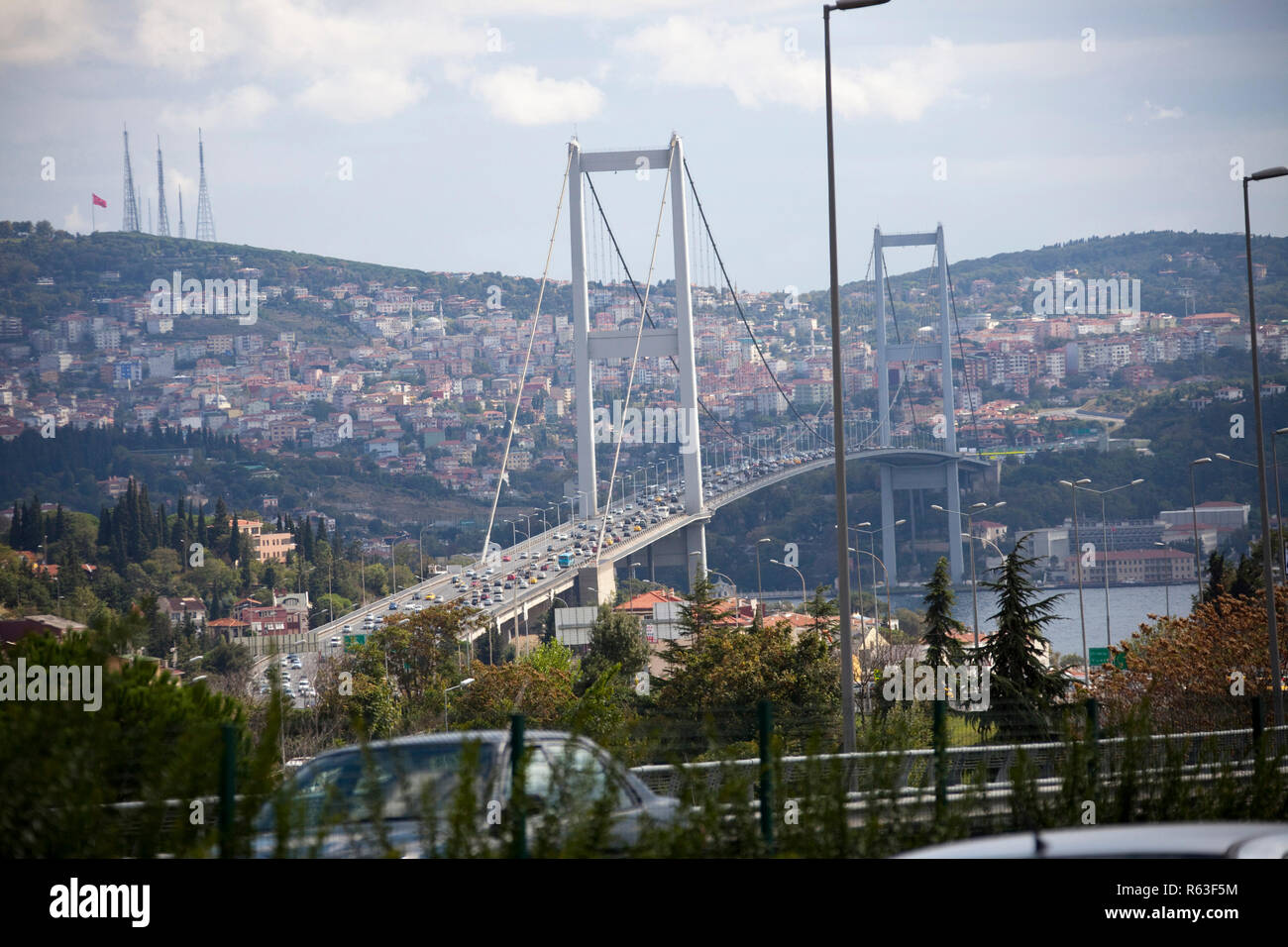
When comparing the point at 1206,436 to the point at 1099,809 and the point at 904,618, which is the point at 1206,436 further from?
the point at 1099,809

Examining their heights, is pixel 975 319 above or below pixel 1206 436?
above

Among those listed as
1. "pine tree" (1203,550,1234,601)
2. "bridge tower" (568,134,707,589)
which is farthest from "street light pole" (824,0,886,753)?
"bridge tower" (568,134,707,589)

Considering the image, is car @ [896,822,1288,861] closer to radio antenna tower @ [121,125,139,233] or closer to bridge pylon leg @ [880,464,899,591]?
bridge pylon leg @ [880,464,899,591]

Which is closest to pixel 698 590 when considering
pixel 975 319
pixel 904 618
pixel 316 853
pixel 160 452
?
pixel 316 853

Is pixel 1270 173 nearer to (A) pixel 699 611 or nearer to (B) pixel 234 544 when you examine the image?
(A) pixel 699 611

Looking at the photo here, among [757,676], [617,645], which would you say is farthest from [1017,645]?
[617,645]
